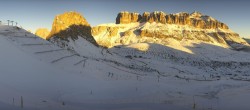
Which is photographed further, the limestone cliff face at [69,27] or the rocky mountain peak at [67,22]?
the rocky mountain peak at [67,22]

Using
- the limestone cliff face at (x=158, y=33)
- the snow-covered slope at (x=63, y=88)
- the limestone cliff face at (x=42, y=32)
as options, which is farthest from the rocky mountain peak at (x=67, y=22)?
the limestone cliff face at (x=158, y=33)

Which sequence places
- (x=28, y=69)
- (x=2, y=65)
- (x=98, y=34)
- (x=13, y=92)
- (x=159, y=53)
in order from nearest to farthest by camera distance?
(x=13, y=92) < (x=2, y=65) < (x=28, y=69) < (x=159, y=53) < (x=98, y=34)

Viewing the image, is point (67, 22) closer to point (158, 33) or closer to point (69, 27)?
point (69, 27)

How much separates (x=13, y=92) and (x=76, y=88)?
32.6ft

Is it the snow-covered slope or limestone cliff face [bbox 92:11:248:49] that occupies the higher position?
limestone cliff face [bbox 92:11:248:49]

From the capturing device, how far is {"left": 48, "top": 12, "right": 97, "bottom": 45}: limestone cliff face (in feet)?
244

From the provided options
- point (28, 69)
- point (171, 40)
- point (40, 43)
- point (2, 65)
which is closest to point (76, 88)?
point (28, 69)

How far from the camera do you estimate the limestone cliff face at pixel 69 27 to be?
74.5m

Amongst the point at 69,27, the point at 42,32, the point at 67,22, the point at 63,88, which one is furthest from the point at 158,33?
the point at 63,88

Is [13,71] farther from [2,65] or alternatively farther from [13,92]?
[13,92]

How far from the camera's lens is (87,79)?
4350cm

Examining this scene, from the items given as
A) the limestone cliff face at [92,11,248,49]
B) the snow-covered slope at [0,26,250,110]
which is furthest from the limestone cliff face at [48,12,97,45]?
the limestone cliff face at [92,11,248,49]

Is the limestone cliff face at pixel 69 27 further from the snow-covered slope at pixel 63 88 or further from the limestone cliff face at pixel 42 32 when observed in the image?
the limestone cliff face at pixel 42 32

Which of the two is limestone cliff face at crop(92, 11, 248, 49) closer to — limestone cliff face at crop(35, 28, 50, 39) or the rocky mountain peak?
limestone cliff face at crop(35, 28, 50, 39)
